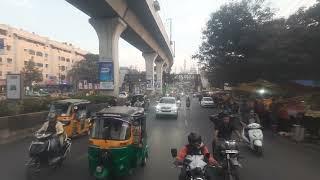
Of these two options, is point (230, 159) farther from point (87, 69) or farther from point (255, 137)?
point (87, 69)

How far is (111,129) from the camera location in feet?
35.0

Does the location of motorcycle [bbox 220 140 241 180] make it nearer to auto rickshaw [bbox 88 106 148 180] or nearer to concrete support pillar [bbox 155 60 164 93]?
auto rickshaw [bbox 88 106 148 180]

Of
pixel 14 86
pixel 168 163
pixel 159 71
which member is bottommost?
pixel 168 163

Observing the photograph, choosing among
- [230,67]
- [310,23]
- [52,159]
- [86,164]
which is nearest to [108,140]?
[52,159]

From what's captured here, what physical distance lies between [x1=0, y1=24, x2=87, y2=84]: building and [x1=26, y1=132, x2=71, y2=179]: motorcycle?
255ft

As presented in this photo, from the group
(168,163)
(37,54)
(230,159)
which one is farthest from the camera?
(37,54)

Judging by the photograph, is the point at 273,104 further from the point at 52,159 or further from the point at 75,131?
the point at 52,159

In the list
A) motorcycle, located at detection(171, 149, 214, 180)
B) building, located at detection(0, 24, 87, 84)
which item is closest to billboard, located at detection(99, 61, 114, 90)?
motorcycle, located at detection(171, 149, 214, 180)

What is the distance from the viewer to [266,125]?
2706cm

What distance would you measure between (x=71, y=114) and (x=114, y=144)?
9.96 metres

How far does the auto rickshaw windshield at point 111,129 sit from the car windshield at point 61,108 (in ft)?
30.2

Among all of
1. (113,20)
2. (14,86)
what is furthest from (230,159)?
(113,20)

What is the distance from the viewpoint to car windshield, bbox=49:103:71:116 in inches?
773

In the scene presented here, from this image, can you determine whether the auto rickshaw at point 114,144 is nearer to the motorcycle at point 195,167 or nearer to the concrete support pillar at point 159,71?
the motorcycle at point 195,167
